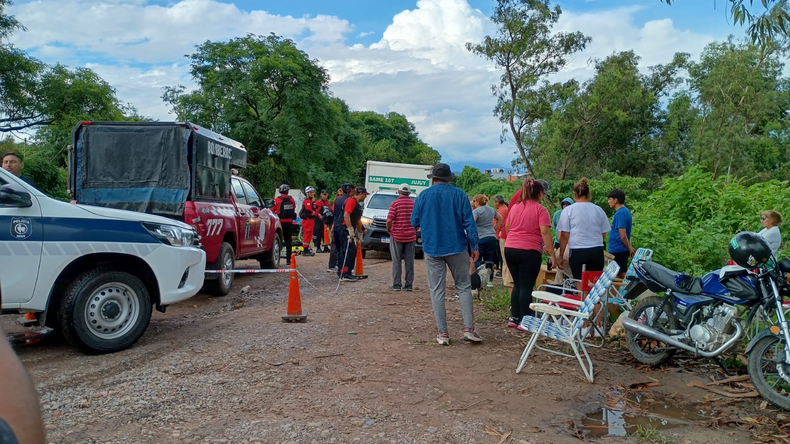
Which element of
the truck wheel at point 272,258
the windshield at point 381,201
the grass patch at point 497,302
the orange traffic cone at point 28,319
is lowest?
the grass patch at point 497,302

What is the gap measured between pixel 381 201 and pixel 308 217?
240 cm

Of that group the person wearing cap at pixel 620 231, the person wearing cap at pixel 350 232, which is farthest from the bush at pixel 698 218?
the person wearing cap at pixel 350 232

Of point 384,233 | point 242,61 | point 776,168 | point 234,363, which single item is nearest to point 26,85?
point 242,61

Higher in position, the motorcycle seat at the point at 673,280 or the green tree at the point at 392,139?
the green tree at the point at 392,139

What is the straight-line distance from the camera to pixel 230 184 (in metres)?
10.1

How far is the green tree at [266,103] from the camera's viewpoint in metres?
33.4

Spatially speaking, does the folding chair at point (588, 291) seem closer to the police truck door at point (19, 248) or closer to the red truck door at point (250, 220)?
the police truck door at point (19, 248)

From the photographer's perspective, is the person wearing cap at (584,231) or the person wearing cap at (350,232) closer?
the person wearing cap at (584,231)

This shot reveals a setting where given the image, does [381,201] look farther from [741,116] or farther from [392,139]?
[392,139]

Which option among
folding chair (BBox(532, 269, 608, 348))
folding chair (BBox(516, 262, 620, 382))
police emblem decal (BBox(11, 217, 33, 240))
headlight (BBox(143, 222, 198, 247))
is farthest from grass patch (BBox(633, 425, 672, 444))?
police emblem decal (BBox(11, 217, 33, 240))

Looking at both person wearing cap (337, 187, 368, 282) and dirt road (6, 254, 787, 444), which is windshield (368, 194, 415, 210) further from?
dirt road (6, 254, 787, 444)

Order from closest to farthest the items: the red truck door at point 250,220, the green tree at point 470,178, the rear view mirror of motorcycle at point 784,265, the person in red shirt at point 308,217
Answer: the rear view mirror of motorcycle at point 784,265
the red truck door at point 250,220
the person in red shirt at point 308,217
the green tree at point 470,178

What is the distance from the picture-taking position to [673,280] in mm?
5684

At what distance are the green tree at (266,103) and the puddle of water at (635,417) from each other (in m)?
29.8
